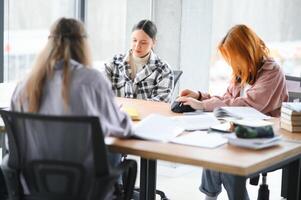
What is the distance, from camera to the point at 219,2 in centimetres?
500

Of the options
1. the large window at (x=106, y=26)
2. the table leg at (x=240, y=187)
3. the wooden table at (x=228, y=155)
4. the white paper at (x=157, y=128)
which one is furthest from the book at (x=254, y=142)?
the large window at (x=106, y=26)

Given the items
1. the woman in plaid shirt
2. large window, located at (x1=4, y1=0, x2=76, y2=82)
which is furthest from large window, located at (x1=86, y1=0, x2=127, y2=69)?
the woman in plaid shirt

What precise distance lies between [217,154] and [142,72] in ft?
4.91

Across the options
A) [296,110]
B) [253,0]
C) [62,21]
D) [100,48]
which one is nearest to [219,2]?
[253,0]

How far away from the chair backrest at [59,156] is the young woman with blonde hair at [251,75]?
1.05 meters

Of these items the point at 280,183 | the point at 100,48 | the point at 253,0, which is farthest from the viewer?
the point at 100,48

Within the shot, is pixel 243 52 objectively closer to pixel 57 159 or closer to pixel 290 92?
pixel 290 92

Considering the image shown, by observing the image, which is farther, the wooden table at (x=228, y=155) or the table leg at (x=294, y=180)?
the table leg at (x=294, y=180)

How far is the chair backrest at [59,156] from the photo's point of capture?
2.24m

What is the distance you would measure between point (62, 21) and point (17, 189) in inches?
27.0

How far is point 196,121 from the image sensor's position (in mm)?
2938

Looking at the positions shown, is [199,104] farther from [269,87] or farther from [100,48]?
[100,48]

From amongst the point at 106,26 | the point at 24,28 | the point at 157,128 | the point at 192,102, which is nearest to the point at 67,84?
the point at 157,128

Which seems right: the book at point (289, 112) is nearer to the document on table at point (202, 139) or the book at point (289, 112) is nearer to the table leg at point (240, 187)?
the document on table at point (202, 139)
